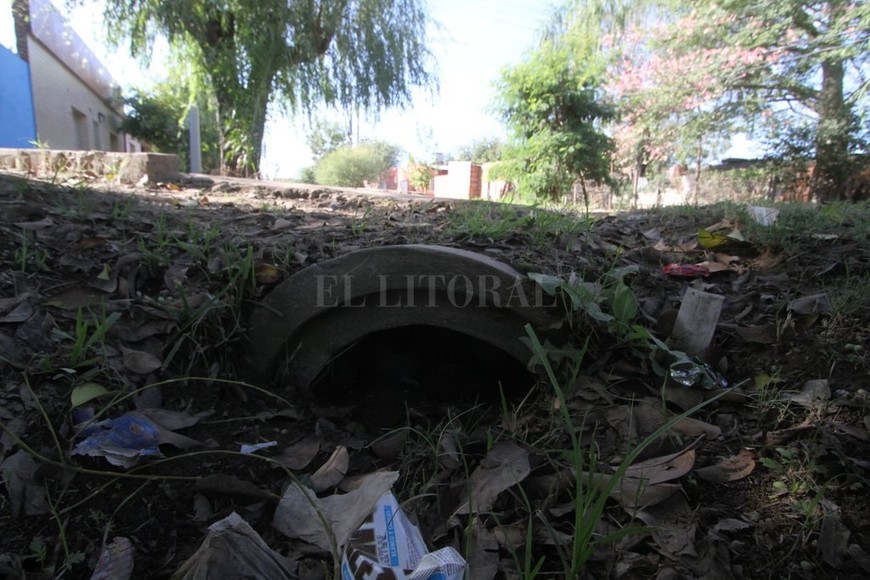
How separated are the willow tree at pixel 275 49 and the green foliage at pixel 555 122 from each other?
2.97m

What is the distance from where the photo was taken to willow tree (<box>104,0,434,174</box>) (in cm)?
913

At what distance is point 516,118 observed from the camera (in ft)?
29.6

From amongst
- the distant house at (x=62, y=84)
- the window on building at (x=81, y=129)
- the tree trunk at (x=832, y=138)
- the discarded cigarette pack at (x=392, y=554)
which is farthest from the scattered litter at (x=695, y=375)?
the window on building at (x=81, y=129)

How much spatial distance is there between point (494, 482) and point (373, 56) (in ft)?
34.7

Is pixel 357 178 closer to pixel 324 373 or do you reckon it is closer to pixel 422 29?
pixel 422 29

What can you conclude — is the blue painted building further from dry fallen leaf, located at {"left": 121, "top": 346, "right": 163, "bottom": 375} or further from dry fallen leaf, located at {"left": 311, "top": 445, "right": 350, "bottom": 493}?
dry fallen leaf, located at {"left": 311, "top": 445, "right": 350, "bottom": 493}

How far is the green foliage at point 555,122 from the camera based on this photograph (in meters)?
8.48

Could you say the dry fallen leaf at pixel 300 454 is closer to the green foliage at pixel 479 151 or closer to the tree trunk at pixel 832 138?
the tree trunk at pixel 832 138

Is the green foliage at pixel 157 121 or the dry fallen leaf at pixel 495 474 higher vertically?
the green foliage at pixel 157 121

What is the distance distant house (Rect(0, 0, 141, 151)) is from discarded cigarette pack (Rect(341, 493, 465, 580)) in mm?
13571

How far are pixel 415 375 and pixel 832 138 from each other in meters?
9.52

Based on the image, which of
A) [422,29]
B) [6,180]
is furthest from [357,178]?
[6,180]

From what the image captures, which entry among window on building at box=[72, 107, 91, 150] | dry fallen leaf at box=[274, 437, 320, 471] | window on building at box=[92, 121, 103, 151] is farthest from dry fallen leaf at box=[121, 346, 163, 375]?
window on building at box=[92, 121, 103, 151]

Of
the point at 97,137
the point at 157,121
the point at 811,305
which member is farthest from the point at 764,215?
the point at 97,137
